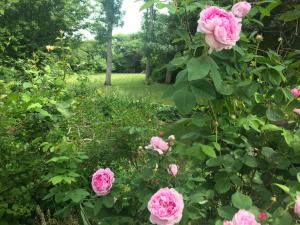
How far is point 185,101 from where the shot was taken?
1.54m

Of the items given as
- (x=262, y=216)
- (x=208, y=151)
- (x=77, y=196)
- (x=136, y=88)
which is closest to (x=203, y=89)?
(x=208, y=151)

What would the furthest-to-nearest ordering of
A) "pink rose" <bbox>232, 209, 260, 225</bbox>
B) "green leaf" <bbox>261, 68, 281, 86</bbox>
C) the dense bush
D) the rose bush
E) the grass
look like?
the grass
the dense bush
"green leaf" <bbox>261, 68, 281, 86</bbox>
the rose bush
"pink rose" <bbox>232, 209, 260, 225</bbox>

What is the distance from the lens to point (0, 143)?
9.16ft

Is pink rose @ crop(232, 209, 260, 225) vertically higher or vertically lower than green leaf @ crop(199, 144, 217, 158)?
lower

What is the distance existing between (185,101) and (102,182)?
0.55 metres

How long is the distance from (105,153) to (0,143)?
2.90 feet

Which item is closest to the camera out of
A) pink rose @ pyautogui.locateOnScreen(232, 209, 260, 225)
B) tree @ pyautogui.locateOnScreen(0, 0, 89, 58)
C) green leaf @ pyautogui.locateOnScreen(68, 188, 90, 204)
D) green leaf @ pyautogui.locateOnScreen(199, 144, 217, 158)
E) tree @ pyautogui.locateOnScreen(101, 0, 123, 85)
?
pink rose @ pyautogui.locateOnScreen(232, 209, 260, 225)

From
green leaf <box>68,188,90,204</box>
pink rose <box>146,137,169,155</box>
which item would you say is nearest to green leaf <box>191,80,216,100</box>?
pink rose <box>146,137,169,155</box>

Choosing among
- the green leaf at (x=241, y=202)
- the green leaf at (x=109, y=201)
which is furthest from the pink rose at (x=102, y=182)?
the green leaf at (x=241, y=202)

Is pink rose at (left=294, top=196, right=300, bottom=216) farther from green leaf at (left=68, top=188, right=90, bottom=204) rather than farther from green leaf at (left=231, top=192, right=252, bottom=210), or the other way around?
green leaf at (left=68, top=188, right=90, bottom=204)

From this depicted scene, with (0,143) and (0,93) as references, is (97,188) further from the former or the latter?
(0,93)

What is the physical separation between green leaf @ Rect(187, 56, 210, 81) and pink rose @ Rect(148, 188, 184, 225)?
399 millimetres

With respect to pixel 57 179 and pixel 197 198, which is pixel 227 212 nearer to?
pixel 197 198

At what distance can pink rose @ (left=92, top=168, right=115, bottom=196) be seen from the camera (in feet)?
5.98
